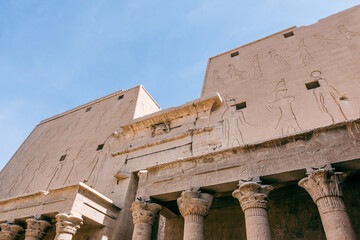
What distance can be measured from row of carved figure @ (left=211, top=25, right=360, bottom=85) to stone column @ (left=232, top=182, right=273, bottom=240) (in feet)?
19.6

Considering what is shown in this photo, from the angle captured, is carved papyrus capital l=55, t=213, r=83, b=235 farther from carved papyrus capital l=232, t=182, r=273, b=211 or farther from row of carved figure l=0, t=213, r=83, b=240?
carved papyrus capital l=232, t=182, r=273, b=211

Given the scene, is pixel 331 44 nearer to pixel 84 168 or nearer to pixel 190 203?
pixel 190 203

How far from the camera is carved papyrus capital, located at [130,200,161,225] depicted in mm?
5852

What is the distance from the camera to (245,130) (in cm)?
845

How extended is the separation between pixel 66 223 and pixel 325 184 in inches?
226

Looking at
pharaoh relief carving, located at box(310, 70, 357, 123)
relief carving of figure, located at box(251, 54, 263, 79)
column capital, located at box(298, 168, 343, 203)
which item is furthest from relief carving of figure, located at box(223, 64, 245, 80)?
column capital, located at box(298, 168, 343, 203)

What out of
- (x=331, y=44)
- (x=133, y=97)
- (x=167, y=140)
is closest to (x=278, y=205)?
(x=167, y=140)

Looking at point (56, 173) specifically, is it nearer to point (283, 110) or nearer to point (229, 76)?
point (229, 76)

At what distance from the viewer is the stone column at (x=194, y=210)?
5.22m

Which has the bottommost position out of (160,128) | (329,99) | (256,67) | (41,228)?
(41,228)

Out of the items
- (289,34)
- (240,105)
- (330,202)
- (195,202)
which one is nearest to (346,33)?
(289,34)

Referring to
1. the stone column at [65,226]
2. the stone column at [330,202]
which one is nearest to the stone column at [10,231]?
the stone column at [65,226]

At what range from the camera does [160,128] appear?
10242 mm

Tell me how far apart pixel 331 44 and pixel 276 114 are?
3754 mm
